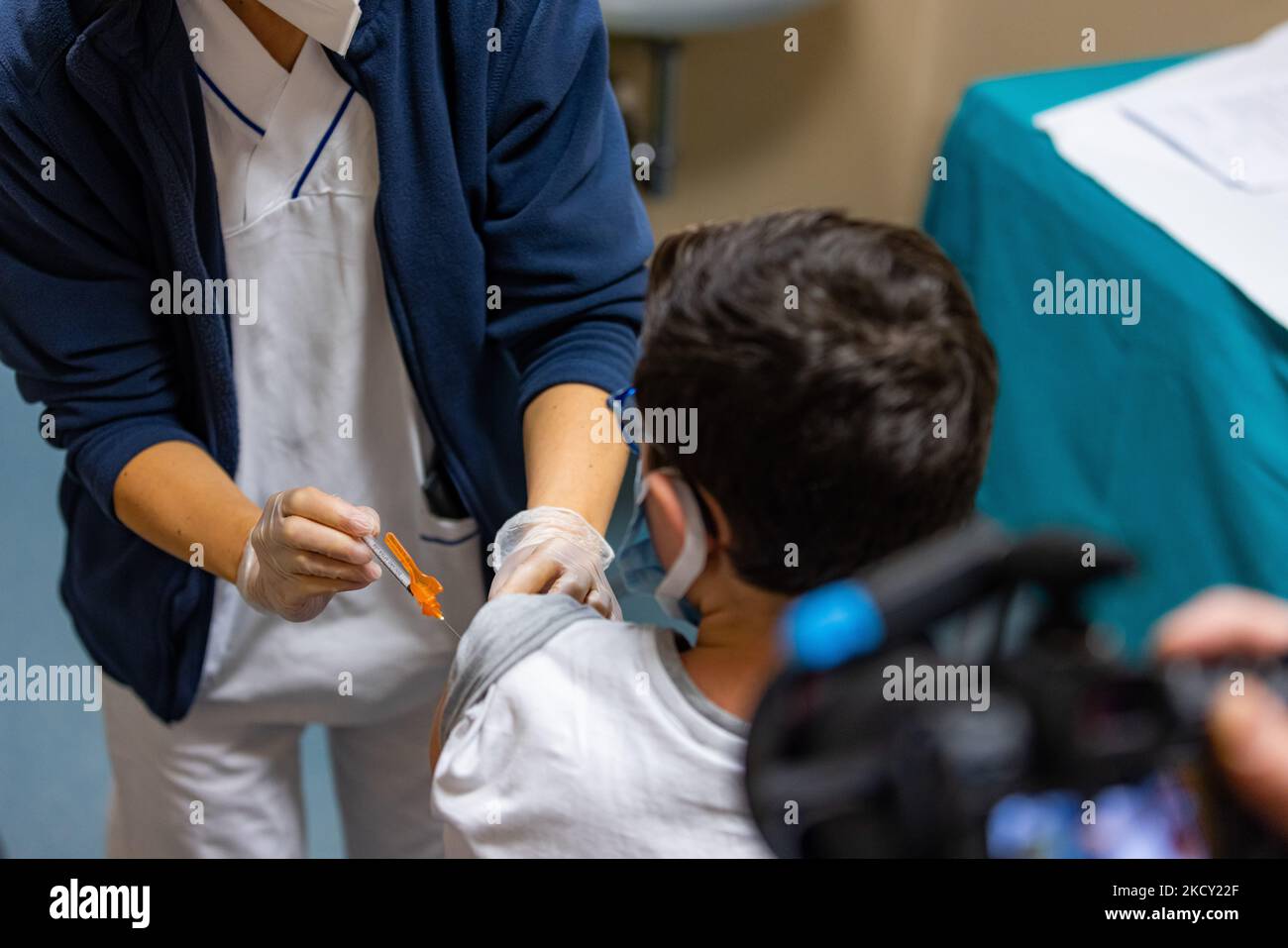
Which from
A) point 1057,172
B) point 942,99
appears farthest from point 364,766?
point 942,99

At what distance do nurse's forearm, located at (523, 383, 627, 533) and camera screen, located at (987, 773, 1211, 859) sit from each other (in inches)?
18.5

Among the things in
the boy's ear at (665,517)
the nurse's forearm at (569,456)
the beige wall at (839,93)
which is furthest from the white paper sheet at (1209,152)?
the boy's ear at (665,517)

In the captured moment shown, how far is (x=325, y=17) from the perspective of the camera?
81 centimetres

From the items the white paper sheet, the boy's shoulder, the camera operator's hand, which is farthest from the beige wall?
the camera operator's hand

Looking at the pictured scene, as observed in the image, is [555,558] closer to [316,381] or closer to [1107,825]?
[316,381]

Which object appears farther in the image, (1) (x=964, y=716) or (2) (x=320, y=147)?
(2) (x=320, y=147)

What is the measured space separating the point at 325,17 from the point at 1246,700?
67cm

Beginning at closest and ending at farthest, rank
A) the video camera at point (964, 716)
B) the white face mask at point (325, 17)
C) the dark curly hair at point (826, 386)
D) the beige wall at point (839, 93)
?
the video camera at point (964, 716)
the dark curly hair at point (826, 386)
the white face mask at point (325, 17)
the beige wall at point (839, 93)

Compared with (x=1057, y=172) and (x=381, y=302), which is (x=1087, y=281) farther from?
(x=381, y=302)

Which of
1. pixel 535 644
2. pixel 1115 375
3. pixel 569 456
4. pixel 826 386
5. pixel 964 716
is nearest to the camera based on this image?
pixel 964 716

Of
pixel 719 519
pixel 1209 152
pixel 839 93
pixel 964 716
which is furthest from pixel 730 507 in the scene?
pixel 839 93

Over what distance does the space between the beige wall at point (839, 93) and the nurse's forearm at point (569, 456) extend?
1371mm

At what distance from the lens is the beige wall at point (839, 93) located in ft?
7.12

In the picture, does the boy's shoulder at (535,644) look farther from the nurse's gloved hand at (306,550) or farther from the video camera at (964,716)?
the video camera at (964,716)
